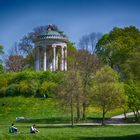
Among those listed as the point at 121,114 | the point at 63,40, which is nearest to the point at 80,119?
the point at 121,114

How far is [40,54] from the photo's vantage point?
76.9m

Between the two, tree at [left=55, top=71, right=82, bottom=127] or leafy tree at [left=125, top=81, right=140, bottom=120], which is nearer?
tree at [left=55, top=71, right=82, bottom=127]

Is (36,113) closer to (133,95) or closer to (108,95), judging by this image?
(108,95)

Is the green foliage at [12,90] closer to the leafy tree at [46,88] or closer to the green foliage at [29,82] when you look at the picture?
the green foliage at [29,82]

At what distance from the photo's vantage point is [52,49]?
75.4 m

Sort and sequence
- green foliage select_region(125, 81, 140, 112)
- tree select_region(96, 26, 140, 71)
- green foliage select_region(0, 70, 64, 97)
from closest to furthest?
green foliage select_region(125, 81, 140, 112), green foliage select_region(0, 70, 64, 97), tree select_region(96, 26, 140, 71)

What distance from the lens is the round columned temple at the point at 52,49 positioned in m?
72.5

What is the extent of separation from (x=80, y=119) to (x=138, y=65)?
48.1 feet

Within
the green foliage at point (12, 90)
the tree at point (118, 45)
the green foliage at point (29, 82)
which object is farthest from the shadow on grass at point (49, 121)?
the tree at point (118, 45)

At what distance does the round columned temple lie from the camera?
72500mm

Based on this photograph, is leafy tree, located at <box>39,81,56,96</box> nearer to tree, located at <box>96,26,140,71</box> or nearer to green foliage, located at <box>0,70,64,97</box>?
green foliage, located at <box>0,70,64,97</box>

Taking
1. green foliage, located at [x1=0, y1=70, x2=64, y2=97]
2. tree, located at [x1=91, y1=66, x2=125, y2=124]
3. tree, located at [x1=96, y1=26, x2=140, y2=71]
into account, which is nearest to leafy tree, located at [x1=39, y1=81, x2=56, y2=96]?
green foliage, located at [x1=0, y1=70, x2=64, y2=97]

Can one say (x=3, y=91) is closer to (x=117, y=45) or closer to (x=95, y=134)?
(x=117, y=45)

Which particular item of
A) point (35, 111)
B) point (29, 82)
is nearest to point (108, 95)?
point (35, 111)
